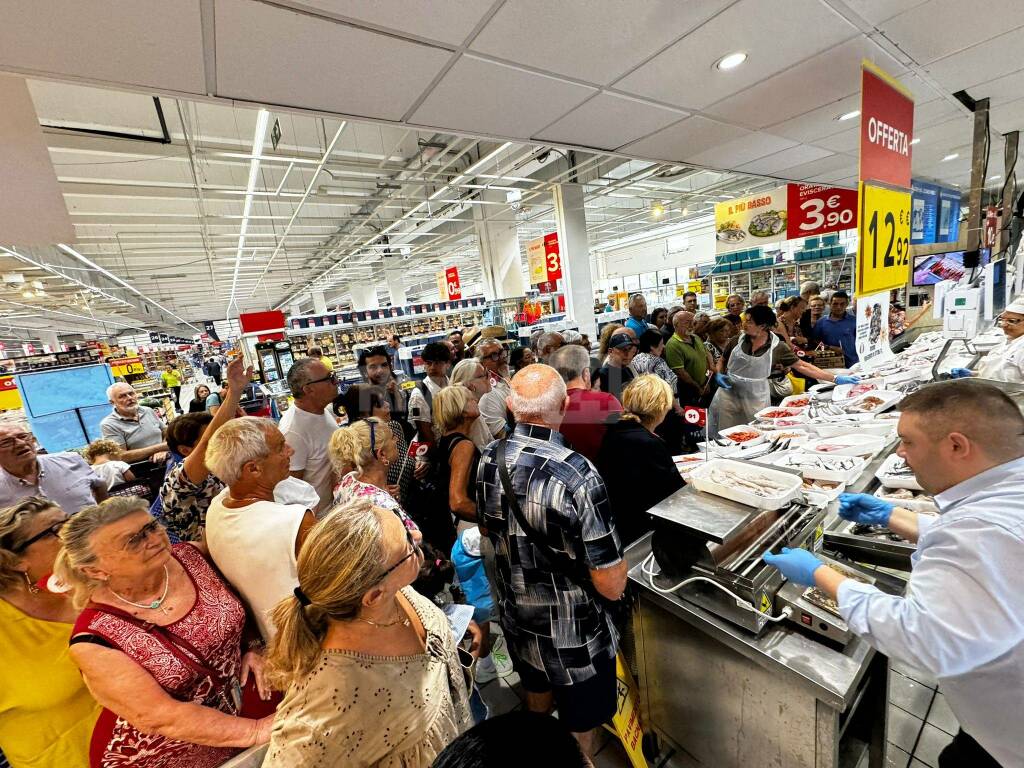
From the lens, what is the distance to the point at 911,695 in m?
2.15

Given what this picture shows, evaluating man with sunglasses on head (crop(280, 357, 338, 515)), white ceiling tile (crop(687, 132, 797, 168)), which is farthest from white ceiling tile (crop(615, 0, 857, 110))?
man with sunglasses on head (crop(280, 357, 338, 515))

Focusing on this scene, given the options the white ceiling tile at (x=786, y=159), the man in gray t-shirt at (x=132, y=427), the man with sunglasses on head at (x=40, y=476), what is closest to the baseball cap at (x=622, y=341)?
the white ceiling tile at (x=786, y=159)

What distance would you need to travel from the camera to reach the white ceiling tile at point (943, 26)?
8.29 ft

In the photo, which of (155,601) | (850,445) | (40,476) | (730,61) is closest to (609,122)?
(730,61)

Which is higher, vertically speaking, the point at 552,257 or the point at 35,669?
the point at 552,257

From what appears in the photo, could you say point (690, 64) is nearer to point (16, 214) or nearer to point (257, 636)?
point (16, 214)

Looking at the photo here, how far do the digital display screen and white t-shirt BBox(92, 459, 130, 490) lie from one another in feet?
33.9

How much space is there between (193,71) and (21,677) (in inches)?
104

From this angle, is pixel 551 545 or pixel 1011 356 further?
pixel 1011 356

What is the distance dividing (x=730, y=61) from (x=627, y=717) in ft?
12.7

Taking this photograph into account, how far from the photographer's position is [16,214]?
185 centimetres

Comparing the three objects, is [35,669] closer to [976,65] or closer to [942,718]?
[942,718]

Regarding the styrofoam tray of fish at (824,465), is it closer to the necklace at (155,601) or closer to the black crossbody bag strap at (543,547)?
the black crossbody bag strap at (543,547)

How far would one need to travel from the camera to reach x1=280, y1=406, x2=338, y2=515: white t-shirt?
2979 mm
